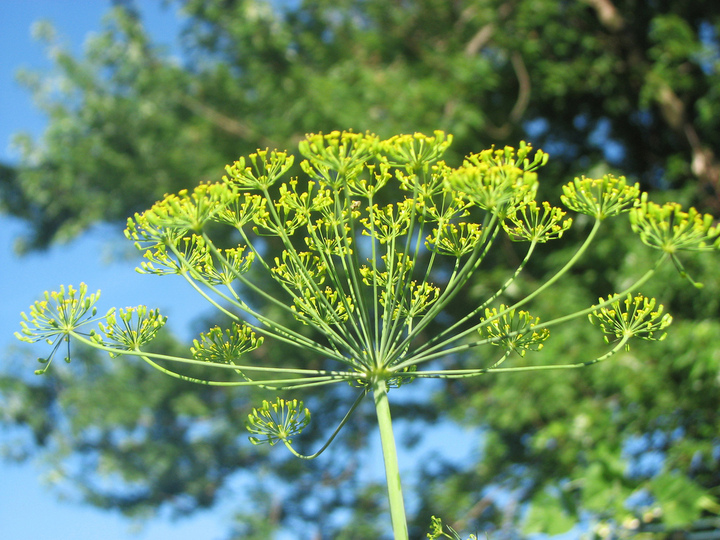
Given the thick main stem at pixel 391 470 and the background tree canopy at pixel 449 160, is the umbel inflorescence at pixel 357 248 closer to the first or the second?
the thick main stem at pixel 391 470

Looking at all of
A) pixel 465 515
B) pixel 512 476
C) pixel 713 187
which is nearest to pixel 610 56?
pixel 713 187

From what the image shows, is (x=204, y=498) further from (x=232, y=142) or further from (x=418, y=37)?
(x=418, y=37)

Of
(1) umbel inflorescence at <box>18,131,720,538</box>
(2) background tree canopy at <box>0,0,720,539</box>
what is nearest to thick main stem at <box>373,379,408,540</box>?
(1) umbel inflorescence at <box>18,131,720,538</box>

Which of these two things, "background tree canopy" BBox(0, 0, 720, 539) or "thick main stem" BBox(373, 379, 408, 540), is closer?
"thick main stem" BBox(373, 379, 408, 540)

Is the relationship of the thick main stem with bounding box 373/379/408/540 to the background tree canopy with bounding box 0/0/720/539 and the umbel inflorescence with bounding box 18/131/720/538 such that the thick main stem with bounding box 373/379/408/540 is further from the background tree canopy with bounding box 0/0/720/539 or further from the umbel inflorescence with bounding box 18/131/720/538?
the background tree canopy with bounding box 0/0/720/539

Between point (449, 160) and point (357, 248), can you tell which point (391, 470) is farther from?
point (449, 160)

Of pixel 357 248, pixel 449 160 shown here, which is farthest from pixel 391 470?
pixel 449 160

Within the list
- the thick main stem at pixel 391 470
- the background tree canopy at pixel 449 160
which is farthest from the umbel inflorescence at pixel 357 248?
the background tree canopy at pixel 449 160
